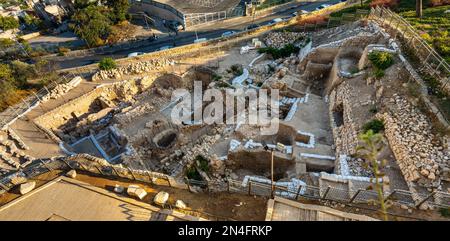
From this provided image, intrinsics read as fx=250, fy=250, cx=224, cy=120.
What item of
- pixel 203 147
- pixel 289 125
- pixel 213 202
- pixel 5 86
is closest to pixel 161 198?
pixel 213 202

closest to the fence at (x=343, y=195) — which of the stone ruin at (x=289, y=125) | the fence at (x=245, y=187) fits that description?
the fence at (x=245, y=187)

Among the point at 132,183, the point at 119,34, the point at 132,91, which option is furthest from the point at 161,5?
the point at 132,183

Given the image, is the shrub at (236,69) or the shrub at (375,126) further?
the shrub at (236,69)

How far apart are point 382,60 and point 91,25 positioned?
101ft

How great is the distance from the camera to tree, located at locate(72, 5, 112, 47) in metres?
29.9

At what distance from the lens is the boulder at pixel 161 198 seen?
10078 mm

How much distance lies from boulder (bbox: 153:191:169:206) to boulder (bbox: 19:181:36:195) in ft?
19.9

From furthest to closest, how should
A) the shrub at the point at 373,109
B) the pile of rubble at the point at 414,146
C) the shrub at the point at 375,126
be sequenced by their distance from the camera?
1. the shrub at the point at 373,109
2. the shrub at the point at 375,126
3. the pile of rubble at the point at 414,146

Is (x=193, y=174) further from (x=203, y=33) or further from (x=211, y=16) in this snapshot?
(x=211, y=16)

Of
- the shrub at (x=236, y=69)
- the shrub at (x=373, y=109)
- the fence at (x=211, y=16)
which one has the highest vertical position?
the fence at (x=211, y=16)

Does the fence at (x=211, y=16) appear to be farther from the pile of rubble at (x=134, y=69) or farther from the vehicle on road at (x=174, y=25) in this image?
the pile of rubble at (x=134, y=69)

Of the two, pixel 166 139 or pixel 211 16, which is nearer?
pixel 166 139

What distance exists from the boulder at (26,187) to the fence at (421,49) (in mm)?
19797

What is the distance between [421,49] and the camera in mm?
14391
